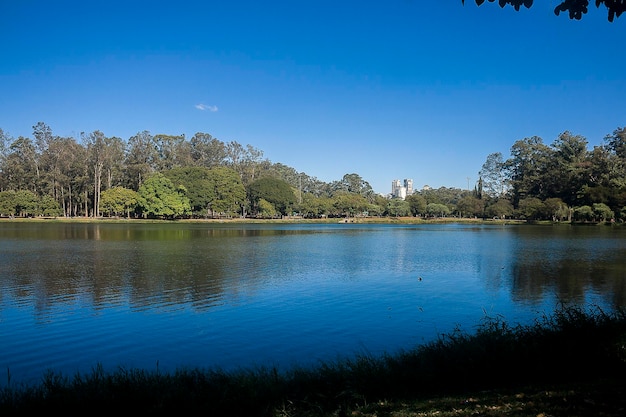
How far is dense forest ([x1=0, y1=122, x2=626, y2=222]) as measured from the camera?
84500 mm

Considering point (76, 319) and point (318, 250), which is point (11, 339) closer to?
point (76, 319)

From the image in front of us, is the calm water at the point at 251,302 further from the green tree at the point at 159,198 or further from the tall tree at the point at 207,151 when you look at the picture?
the tall tree at the point at 207,151

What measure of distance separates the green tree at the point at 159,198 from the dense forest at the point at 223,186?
195mm

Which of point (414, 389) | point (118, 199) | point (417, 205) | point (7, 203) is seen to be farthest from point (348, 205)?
point (414, 389)

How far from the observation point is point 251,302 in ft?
50.7

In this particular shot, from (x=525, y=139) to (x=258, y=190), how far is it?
67733mm

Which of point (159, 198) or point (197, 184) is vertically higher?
point (197, 184)

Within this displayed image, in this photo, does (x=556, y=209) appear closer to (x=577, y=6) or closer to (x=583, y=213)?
(x=583, y=213)

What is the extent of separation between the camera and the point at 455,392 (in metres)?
6.23

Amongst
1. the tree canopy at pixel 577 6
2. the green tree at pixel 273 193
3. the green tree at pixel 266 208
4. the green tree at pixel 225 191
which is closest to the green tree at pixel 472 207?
the green tree at pixel 273 193

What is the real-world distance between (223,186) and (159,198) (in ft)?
49.1

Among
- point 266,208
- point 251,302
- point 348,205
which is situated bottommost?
point 251,302

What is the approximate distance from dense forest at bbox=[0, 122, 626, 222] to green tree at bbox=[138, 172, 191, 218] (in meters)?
0.19

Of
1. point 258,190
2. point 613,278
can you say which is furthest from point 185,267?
point 258,190
